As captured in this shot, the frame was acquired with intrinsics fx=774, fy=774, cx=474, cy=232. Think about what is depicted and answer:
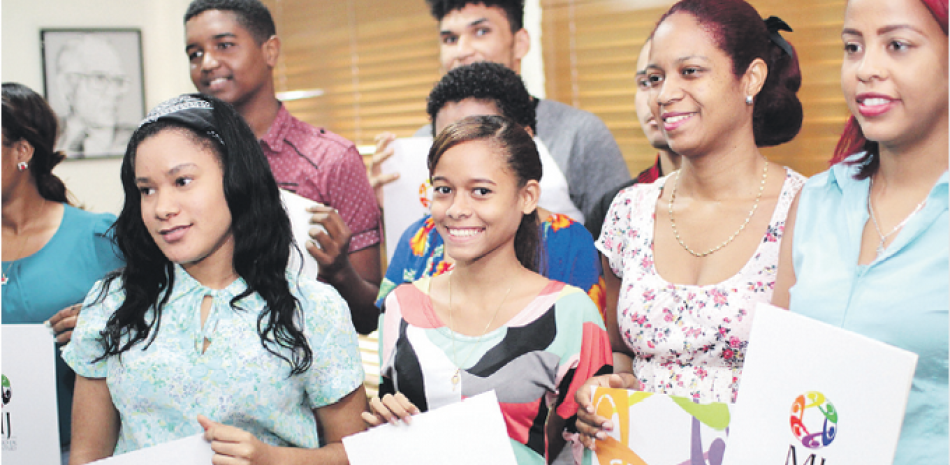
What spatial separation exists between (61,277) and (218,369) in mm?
756

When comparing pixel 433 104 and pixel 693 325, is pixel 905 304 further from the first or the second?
pixel 433 104

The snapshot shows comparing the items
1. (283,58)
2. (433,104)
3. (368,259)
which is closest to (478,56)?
(433,104)

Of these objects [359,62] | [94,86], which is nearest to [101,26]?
[94,86]

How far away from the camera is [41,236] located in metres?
2.01

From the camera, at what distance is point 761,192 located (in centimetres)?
160

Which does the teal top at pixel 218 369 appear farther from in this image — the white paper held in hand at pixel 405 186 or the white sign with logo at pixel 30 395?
the white paper held in hand at pixel 405 186

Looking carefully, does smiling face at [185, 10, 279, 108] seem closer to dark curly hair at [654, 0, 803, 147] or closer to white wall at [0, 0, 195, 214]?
dark curly hair at [654, 0, 803, 147]

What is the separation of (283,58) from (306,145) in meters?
2.09

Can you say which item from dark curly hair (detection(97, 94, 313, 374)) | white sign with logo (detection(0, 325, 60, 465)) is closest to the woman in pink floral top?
dark curly hair (detection(97, 94, 313, 374))

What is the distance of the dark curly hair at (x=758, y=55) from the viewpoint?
1.55 metres

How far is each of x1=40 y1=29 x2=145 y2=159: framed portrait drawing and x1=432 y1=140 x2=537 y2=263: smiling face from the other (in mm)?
3170

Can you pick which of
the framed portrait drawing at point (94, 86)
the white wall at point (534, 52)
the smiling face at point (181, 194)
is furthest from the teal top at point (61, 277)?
the framed portrait drawing at point (94, 86)

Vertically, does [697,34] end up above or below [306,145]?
above

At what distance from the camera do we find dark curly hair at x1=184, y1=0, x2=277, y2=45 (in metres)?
2.46
